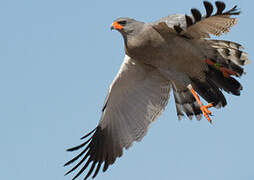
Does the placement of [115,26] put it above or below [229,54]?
above

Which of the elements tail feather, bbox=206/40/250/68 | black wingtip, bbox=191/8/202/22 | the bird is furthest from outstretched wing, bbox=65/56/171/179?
black wingtip, bbox=191/8/202/22

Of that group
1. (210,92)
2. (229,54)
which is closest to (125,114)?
(210,92)

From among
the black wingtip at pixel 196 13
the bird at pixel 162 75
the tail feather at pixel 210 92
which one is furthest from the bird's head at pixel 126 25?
the tail feather at pixel 210 92

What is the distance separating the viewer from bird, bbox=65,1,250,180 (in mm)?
8844

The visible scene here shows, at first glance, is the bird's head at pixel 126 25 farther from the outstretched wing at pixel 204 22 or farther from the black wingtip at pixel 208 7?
the black wingtip at pixel 208 7

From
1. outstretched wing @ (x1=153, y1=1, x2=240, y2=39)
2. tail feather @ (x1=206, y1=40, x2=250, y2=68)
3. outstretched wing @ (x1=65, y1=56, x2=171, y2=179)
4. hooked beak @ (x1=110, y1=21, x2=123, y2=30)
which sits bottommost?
outstretched wing @ (x1=65, y1=56, x2=171, y2=179)

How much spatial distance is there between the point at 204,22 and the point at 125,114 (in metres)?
2.93

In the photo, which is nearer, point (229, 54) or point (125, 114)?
point (229, 54)

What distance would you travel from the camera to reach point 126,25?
895 cm

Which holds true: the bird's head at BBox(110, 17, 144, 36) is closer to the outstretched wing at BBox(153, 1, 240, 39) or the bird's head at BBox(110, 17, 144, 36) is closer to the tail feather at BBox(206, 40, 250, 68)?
the outstretched wing at BBox(153, 1, 240, 39)

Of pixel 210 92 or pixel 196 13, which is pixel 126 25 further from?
pixel 210 92

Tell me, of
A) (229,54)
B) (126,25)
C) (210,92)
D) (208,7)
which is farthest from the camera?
(210,92)

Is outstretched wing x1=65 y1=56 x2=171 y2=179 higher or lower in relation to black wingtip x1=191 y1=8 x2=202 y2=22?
lower

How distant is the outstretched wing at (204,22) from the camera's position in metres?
8.01
